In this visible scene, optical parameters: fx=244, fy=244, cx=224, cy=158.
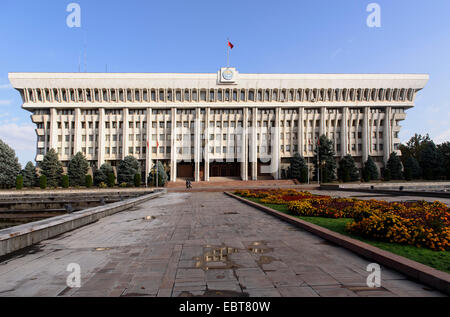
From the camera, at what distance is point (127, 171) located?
4275 cm

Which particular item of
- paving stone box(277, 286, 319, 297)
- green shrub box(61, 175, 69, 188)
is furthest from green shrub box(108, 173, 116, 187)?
paving stone box(277, 286, 319, 297)

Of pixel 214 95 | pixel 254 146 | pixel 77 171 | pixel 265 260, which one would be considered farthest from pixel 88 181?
pixel 265 260

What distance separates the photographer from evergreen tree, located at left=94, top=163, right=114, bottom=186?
4328cm

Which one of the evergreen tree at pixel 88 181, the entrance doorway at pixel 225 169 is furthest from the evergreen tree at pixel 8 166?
the entrance doorway at pixel 225 169

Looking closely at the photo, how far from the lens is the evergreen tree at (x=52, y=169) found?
1650 inches

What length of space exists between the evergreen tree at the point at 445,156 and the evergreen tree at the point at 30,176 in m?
74.2

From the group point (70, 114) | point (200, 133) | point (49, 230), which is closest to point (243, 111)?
point (200, 133)

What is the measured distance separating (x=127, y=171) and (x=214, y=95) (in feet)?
71.7

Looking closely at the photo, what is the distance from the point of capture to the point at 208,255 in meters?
4.77

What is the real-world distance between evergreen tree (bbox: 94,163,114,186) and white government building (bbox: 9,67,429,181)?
3.67m

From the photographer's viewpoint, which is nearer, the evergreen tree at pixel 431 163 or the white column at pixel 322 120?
the evergreen tree at pixel 431 163

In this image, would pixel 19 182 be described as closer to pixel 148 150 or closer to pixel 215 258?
pixel 148 150
